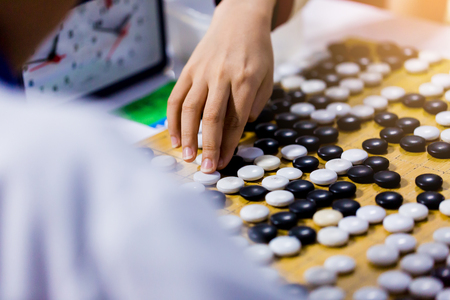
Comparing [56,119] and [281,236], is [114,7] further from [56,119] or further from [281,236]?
[56,119]

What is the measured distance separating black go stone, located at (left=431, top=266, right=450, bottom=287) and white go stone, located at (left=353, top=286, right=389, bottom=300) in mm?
70

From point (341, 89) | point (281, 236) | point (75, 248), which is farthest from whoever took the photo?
point (341, 89)

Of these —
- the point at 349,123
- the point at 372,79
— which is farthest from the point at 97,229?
the point at 372,79

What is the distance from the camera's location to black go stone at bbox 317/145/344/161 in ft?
2.89

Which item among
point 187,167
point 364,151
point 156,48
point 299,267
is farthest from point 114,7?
point 299,267

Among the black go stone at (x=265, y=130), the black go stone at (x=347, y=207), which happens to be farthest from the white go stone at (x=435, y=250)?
the black go stone at (x=265, y=130)

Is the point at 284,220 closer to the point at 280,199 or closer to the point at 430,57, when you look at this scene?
the point at 280,199

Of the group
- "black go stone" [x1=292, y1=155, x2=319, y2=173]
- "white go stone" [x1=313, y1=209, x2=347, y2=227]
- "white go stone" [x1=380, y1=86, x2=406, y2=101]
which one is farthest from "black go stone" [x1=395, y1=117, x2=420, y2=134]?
"white go stone" [x1=313, y1=209, x2=347, y2=227]

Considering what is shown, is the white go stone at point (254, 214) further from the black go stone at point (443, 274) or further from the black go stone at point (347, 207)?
the black go stone at point (443, 274)

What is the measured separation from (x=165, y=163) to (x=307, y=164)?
0.90 feet

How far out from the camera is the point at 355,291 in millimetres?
587

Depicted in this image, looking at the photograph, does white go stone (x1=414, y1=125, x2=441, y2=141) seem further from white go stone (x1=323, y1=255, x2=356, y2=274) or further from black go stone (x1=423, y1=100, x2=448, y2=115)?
white go stone (x1=323, y1=255, x2=356, y2=274)

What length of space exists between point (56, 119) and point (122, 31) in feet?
3.06

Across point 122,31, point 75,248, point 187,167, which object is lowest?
point 187,167
